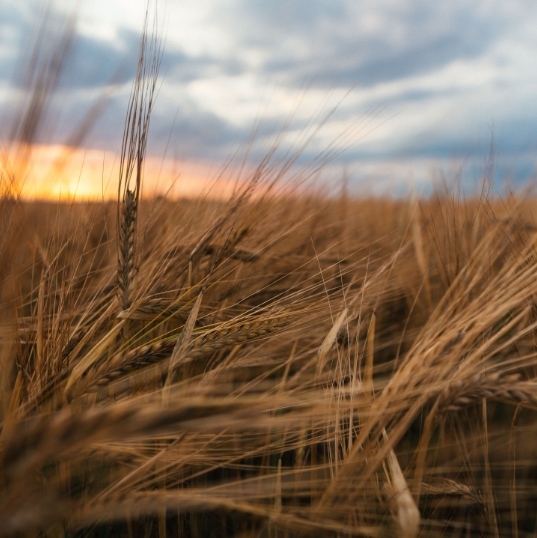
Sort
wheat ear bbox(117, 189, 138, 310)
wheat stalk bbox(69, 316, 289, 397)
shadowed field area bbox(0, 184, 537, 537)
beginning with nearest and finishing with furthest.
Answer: shadowed field area bbox(0, 184, 537, 537) → wheat stalk bbox(69, 316, 289, 397) → wheat ear bbox(117, 189, 138, 310)

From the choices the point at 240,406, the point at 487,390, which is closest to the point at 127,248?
the point at 240,406

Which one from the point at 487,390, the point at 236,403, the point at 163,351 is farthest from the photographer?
the point at 163,351

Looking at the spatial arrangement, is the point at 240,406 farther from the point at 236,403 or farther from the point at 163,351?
the point at 163,351

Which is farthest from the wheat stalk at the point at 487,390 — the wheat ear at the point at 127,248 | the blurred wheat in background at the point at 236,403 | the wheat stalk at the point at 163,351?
the wheat ear at the point at 127,248

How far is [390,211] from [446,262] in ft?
5.20

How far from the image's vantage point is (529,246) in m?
0.86

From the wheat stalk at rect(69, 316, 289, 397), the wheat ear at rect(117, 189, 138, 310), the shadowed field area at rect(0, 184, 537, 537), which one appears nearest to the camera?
the shadowed field area at rect(0, 184, 537, 537)

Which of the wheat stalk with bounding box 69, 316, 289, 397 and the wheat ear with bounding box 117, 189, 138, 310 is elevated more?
the wheat ear with bounding box 117, 189, 138, 310

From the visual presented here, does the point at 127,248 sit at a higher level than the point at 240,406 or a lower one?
higher

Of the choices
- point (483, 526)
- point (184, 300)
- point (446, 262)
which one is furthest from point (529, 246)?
point (184, 300)

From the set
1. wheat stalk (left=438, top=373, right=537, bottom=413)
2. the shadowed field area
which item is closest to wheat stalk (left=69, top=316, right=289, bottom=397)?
the shadowed field area

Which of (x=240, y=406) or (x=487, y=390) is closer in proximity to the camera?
(x=240, y=406)

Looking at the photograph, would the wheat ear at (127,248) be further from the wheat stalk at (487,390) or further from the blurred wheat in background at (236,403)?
the wheat stalk at (487,390)

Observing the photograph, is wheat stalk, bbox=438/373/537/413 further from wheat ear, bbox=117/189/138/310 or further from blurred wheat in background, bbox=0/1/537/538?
wheat ear, bbox=117/189/138/310
